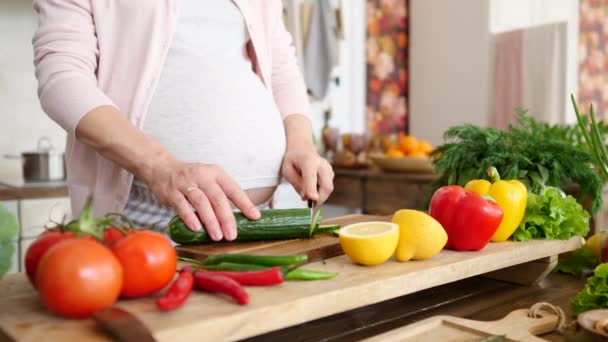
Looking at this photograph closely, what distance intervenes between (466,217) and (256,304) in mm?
486

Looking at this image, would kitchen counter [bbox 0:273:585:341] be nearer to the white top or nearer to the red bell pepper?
the red bell pepper

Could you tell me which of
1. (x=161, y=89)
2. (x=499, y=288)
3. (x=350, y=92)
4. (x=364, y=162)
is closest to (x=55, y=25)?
(x=161, y=89)

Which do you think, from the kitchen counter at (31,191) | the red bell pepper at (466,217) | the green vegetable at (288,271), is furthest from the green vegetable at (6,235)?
the kitchen counter at (31,191)

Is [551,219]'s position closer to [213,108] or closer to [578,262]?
[578,262]

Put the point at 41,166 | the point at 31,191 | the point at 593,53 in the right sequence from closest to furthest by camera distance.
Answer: the point at 31,191 < the point at 41,166 < the point at 593,53

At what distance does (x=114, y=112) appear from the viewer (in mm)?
1184

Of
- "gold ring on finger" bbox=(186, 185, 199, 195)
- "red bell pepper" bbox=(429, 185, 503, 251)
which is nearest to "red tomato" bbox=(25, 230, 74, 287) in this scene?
"gold ring on finger" bbox=(186, 185, 199, 195)

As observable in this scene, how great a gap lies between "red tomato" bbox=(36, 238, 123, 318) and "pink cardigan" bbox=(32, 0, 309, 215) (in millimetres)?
535

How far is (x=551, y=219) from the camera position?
125cm

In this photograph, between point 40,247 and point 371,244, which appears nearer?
point 40,247

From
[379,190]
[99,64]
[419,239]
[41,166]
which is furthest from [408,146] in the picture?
[419,239]

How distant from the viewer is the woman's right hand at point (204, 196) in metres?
1.05

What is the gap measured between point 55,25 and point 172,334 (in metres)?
0.84

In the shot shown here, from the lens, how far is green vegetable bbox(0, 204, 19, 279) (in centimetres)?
80
